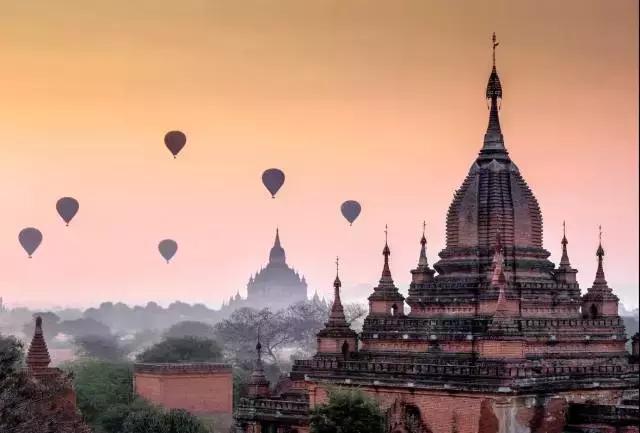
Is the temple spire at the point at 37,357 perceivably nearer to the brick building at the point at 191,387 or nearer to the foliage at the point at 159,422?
the foliage at the point at 159,422

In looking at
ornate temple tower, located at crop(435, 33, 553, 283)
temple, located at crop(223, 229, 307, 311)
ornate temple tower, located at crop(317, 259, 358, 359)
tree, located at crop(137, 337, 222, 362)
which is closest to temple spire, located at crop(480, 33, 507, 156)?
ornate temple tower, located at crop(435, 33, 553, 283)

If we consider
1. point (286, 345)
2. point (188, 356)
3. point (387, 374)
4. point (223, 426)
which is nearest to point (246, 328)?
point (286, 345)

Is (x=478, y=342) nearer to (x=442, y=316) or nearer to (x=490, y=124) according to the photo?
(x=442, y=316)

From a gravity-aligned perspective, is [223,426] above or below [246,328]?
below

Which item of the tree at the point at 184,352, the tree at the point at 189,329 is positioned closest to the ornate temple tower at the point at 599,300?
the tree at the point at 184,352

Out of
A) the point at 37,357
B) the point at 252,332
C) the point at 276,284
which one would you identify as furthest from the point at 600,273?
the point at 276,284

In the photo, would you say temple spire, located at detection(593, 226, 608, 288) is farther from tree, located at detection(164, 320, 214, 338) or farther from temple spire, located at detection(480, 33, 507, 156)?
tree, located at detection(164, 320, 214, 338)

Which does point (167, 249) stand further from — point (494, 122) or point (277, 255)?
point (277, 255)

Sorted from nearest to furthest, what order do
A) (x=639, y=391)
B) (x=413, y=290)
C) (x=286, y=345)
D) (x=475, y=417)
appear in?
(x=475, y=417) → (x=639, y=391) → (x=413, y=290) → (x=286, y=345)
